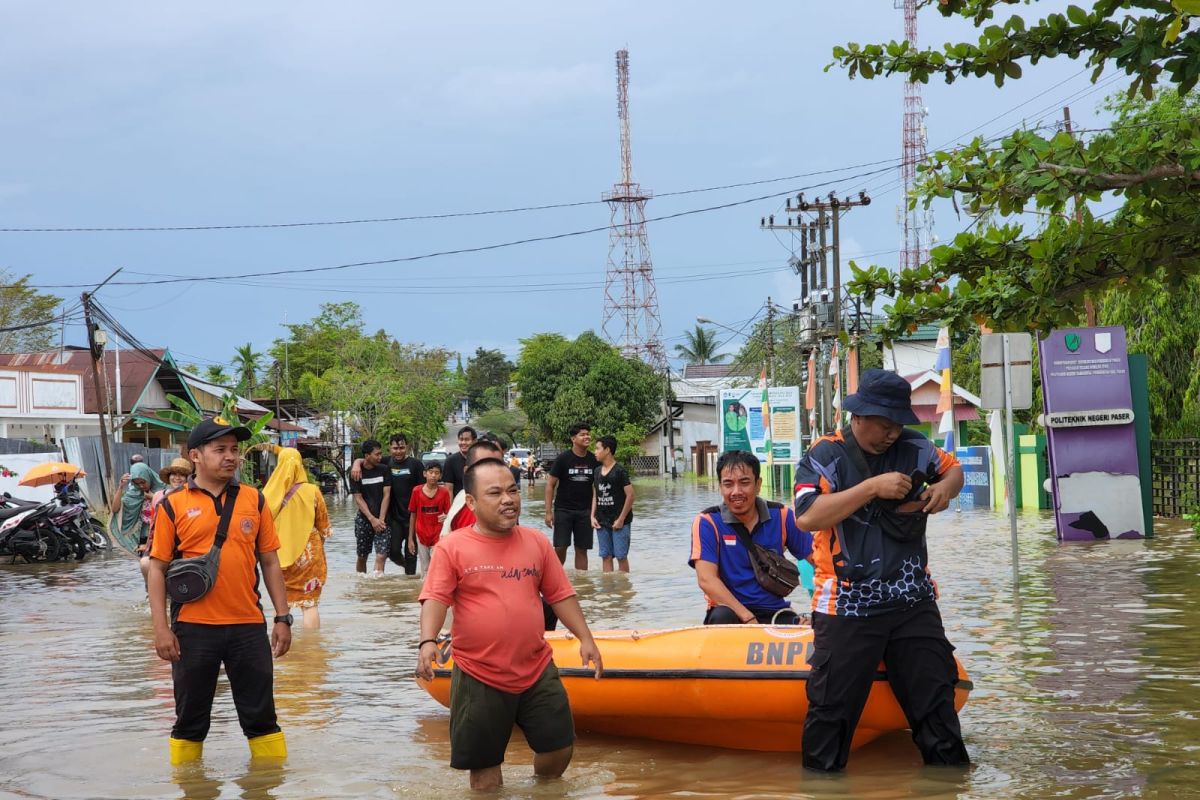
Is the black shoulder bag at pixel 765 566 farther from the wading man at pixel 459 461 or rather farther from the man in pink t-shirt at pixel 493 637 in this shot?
the wading man at pixel 459 461

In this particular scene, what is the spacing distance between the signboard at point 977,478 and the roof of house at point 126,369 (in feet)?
92.5

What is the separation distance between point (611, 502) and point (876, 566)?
395 inches

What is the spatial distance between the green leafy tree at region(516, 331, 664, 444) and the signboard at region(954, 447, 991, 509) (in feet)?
144

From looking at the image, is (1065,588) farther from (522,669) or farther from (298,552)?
(522,669)

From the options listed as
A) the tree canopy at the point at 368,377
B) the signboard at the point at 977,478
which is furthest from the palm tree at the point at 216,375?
the signboard at the point at 977,478

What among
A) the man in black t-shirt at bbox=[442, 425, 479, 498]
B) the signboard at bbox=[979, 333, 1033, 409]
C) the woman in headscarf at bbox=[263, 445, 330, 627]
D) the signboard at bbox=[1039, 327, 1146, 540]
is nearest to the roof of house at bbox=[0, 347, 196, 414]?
the man in black t-shirt at bbox=[442, 425, 479, 498]

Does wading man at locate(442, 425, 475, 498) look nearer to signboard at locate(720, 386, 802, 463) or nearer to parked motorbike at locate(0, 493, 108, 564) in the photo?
parked motorbike at locate(0, 493, 108, 564)

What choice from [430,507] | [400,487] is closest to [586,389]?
[400,487]

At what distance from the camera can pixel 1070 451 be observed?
1886 centimetres

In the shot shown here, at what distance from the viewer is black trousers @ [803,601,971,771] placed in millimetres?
5871

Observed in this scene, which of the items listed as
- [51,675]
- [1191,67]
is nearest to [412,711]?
[51,675]

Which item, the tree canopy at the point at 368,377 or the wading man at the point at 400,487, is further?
the tree canopy at the point at 368,377

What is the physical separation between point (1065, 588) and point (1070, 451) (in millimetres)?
5777

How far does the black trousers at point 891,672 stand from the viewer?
587cm
